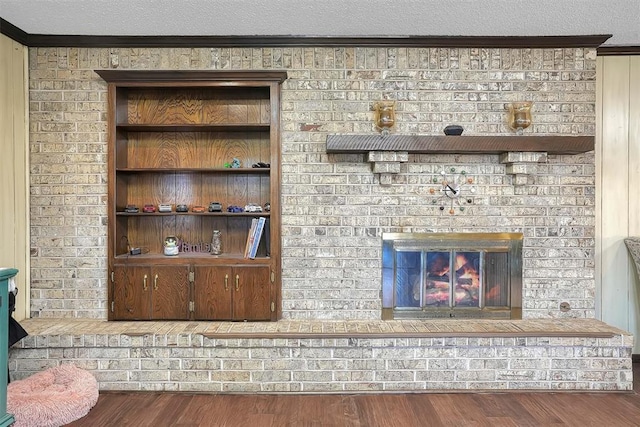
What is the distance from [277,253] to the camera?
3.02 meters

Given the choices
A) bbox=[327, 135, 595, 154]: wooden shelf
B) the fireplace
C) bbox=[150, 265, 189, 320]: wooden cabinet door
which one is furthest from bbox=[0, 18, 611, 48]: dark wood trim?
bbox=[150, 265, 189, 320]: wooden cabinet door

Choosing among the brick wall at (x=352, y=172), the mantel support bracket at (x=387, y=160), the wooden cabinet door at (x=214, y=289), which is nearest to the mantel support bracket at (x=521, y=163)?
the brick wall at (x=352, y=172)

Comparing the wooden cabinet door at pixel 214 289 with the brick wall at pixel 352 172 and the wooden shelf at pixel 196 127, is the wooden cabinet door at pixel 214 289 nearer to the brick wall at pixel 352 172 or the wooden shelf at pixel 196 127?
the brick wall at pixel 352 172

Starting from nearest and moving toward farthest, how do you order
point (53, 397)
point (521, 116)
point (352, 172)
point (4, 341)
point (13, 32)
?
point (4, 341)
point (53, 397)
point (13, 32)
point (521, 116)
point (352, 172)

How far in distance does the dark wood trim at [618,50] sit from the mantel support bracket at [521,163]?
1010 millimetres

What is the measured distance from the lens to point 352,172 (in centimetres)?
309

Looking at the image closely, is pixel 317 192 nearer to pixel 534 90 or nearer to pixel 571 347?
pixel 534 90

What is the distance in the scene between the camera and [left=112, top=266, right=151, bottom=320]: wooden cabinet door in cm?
299

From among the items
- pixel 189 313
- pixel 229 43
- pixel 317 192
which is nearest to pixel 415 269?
pixel 317 192

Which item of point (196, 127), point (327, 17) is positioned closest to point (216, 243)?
point (196, 127)

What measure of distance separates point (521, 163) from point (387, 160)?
3.14ft

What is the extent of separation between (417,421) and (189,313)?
168 cm

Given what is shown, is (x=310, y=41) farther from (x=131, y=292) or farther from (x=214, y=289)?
(x=131, y=292)

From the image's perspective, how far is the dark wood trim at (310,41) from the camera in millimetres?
2996
